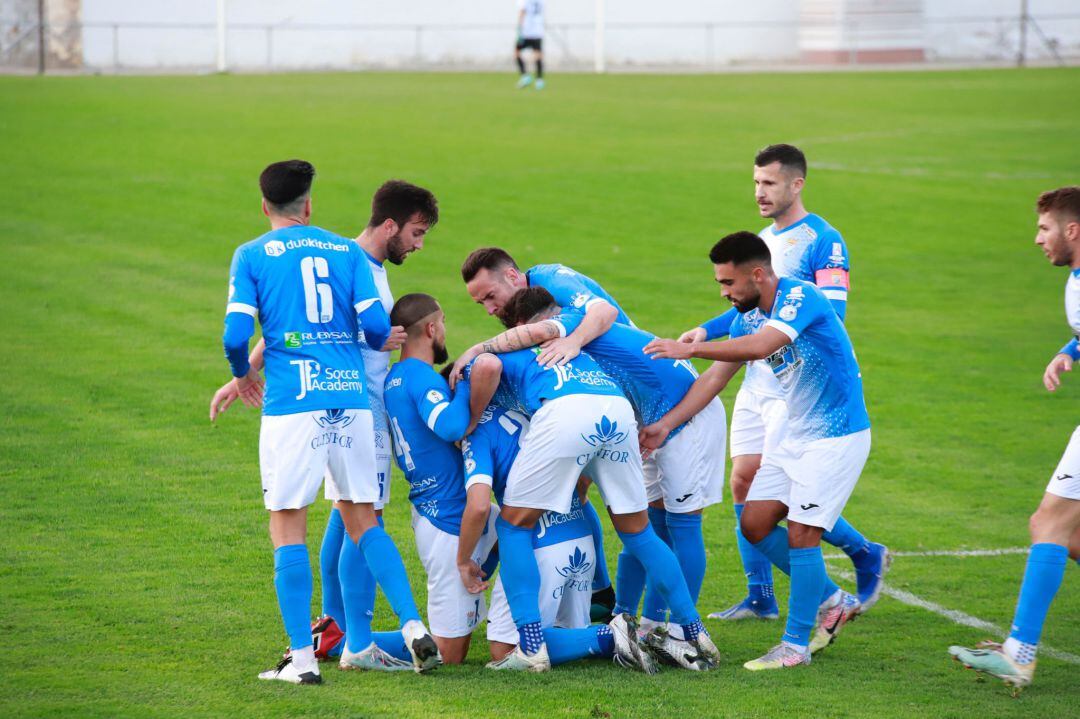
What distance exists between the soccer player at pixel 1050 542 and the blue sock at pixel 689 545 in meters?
1.35

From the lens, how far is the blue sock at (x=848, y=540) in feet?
23.5

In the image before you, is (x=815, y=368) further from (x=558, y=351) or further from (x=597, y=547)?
(x=597, y=547)

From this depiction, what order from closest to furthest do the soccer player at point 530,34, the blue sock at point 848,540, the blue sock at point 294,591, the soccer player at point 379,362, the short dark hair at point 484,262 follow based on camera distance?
the blue sock at point 294,591 < the soccer player at point 379,362 < the short dark hair at point 484,262 < the blue sock at point 848,540 < the soccer player at point 530,34

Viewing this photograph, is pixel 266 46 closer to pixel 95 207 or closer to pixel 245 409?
pixel 95 207

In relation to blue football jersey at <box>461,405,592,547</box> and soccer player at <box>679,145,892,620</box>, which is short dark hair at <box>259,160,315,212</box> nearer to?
blue football jersey at <box>461,405,592,547</box>

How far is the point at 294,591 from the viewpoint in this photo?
6.05 m

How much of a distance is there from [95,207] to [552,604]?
1471 cm

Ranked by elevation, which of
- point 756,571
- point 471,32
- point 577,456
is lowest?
point 756,571

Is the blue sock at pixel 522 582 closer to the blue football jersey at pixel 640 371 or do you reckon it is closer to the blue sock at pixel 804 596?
the blue football jersey at pixel 640 371

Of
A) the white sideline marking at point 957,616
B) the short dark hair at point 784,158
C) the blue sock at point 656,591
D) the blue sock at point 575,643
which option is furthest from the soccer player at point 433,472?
the white sideline marking at point 957,616

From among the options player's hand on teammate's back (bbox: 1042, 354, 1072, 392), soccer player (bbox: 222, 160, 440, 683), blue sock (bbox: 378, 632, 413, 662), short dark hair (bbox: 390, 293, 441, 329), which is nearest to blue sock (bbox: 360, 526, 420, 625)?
soccer player (bbox: 222, 160, 440, 683)

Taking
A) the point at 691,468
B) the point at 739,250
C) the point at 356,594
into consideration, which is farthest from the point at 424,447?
the point at 739,250

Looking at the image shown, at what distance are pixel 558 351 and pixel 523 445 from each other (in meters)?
0.50

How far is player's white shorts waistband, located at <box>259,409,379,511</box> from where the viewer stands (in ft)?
20.0
